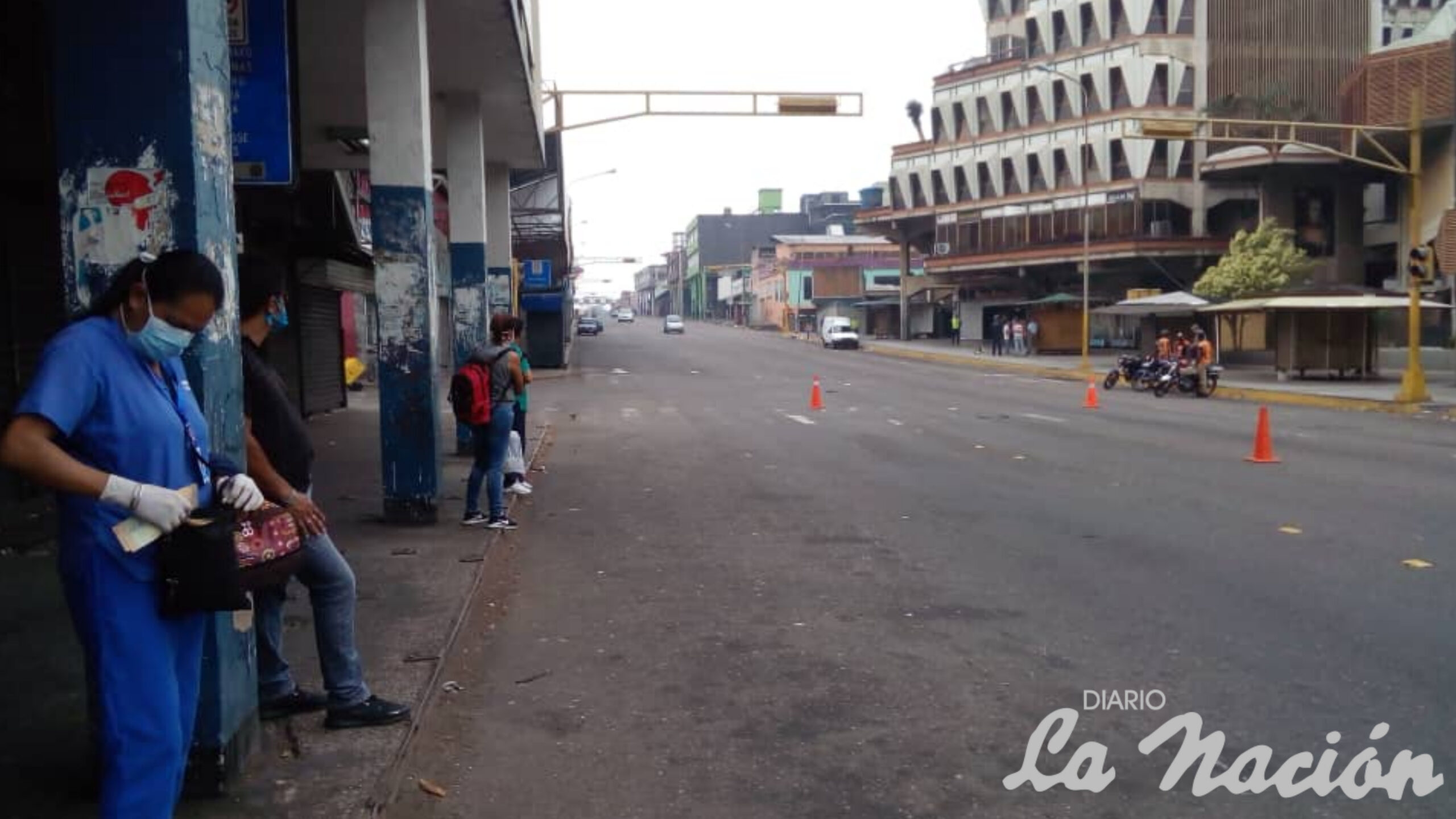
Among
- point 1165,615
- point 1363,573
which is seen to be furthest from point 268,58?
point 1363,573

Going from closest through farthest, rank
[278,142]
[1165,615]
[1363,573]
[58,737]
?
[58,737], [1165,615], [278,142], [1363,573]

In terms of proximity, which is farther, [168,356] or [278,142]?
[278,142]

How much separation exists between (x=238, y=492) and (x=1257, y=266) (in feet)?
139

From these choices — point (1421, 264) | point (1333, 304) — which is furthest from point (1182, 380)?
point (1421, 264)

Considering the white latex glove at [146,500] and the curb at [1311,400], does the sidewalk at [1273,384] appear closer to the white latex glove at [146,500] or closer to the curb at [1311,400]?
the curb at [1311,400]

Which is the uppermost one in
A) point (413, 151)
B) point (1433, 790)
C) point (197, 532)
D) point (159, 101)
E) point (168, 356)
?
point (413, 151)

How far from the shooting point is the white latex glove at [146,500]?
3.20 meters

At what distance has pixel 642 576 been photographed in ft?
27.8

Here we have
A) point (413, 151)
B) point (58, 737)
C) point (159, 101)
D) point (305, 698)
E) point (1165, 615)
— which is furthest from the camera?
point (413, 151)

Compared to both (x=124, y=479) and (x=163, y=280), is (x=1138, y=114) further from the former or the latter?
(x=124, y=479)

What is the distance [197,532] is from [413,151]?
293 inches

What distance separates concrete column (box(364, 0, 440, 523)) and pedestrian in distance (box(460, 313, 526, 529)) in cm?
41

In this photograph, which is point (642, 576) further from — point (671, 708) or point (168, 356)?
point (168, 356)

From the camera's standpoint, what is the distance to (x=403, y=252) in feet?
34.3
